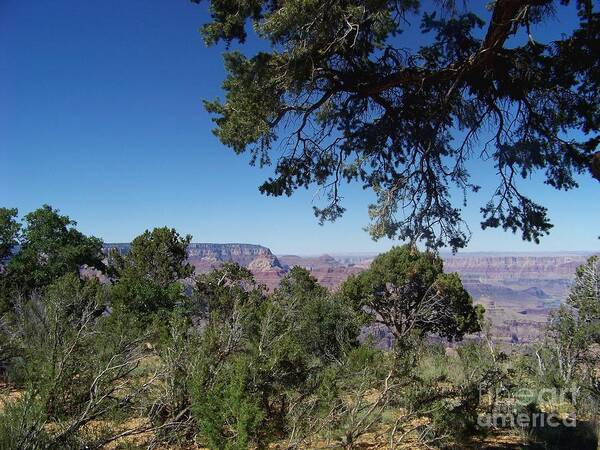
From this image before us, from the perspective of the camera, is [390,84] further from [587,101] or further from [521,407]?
[521,407]

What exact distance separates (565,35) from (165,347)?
537 cm

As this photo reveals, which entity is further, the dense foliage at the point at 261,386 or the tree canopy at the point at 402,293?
the tree canopy at the point at 402,293

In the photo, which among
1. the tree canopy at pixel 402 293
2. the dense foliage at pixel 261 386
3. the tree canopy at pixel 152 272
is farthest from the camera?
the tree canopy at pixel 402 293

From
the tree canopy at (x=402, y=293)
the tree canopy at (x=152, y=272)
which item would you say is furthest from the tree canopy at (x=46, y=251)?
the tree canopy at (x=402, y=293)

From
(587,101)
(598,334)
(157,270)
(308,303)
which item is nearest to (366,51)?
(587,101)

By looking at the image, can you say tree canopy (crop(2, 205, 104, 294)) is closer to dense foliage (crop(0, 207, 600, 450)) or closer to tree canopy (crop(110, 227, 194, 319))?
tree canopy (crop(110, 227, 194, 319))

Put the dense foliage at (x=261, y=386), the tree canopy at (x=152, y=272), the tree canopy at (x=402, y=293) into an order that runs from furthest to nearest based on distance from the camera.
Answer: the tree canopy at (x=402, y=293)
the tree canopy at (x=152, y=272)
the dense foliage at (x=261, y=386)

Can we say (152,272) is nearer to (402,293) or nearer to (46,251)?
(46,251)

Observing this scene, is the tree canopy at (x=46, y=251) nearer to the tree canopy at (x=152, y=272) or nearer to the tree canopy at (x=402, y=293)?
the tree canopy at (x=152, y=272)

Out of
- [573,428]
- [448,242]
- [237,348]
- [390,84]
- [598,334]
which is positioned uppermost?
[390,84]

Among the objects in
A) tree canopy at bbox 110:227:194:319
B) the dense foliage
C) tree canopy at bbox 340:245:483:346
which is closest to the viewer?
the dense foliage

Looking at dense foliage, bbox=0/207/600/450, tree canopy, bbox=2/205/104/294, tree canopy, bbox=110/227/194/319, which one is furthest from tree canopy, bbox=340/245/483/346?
tree canopy, bbox=2/205/104/294

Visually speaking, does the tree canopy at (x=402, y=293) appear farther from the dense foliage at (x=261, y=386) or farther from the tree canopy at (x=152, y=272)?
the dense foliage at (x=261, y=386)

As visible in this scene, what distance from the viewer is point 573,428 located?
605 centimetres
